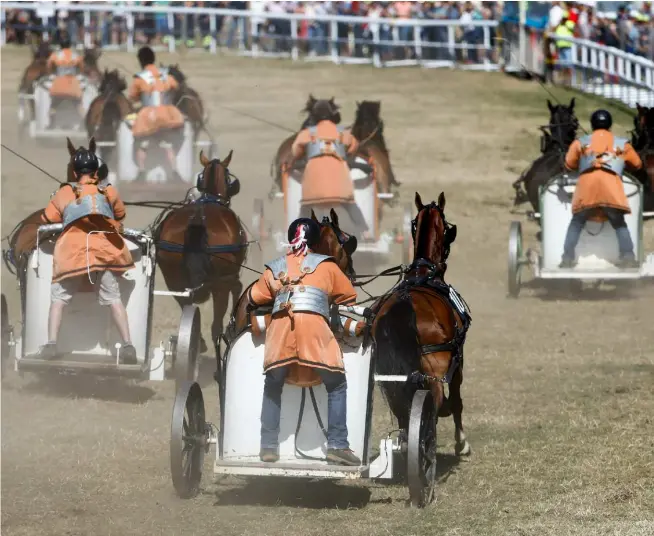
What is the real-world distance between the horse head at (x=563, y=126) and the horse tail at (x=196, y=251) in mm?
7535

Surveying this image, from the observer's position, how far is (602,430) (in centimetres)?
1309

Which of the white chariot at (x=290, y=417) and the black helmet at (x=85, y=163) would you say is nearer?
the white chariot at (x=290, y=417)

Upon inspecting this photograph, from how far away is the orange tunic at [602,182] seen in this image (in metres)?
18.2

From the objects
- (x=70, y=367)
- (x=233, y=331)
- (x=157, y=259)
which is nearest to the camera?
(x=233, y=331)

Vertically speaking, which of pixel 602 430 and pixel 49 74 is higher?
pixel 49 74

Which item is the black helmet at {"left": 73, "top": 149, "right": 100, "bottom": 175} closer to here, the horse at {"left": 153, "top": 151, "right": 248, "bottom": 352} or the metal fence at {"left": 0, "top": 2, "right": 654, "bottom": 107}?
the horse at {"left": 153, "top": 151, "right": 248, "bottom": 352}

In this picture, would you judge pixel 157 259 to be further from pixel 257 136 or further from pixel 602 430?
pixel 257 136

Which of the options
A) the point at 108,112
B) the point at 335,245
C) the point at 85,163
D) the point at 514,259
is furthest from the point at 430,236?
the point at 108,112

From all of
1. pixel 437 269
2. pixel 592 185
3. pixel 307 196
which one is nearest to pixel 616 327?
pixel 592 185

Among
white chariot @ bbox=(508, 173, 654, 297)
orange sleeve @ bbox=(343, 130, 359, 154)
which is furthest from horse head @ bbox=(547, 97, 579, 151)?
orange sleeve @ bbox=(343, 130, 359, 154)

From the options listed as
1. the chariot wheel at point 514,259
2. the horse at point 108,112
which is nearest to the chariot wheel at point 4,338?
the chariot wheel at point 514,259

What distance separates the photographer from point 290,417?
36.0 ft

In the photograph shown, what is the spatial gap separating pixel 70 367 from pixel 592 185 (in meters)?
6.96

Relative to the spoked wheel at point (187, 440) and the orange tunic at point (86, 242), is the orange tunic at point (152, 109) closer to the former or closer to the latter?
the orange tunic at point (86, 242)
